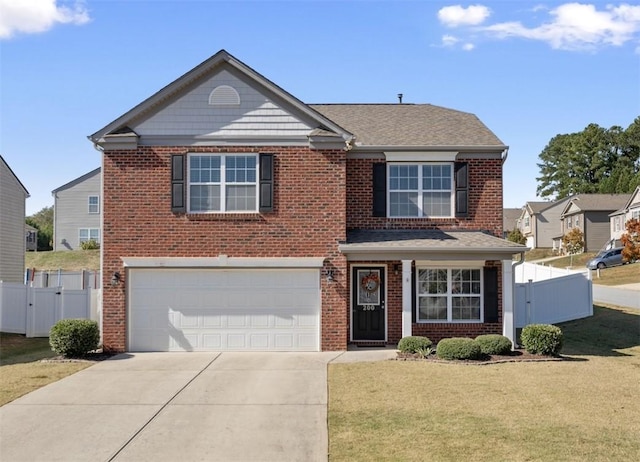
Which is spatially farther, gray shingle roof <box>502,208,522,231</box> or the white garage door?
gray shingle roof <box>502,208,522,231</box>

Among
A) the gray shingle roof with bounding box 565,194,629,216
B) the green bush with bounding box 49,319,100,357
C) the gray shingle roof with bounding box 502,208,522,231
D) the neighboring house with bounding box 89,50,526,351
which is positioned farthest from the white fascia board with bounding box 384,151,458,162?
the gray shingle roof with bounding box 502,208,522,231

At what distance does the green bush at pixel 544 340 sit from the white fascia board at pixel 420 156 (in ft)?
17.9

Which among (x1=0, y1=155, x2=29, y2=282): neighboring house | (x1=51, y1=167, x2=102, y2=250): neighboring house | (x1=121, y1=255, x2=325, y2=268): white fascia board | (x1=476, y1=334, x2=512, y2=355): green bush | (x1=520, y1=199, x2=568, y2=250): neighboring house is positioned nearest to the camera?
(x1=476, y1=334, x2=512, y2=355): green bush

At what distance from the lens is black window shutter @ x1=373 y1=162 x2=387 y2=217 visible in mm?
18375

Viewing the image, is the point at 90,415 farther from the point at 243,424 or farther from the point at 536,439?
the point at 536,439

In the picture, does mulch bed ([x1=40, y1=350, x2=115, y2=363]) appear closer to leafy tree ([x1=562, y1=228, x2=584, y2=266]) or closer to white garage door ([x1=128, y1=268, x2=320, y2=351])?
white garage door ([x1=128, y1=268, x2=320, y2=351])

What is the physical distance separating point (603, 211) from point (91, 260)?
4676cm

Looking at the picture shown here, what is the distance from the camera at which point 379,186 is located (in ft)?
60.3

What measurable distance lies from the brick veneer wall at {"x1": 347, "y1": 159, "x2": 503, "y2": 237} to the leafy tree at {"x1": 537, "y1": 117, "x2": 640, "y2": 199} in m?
69.7

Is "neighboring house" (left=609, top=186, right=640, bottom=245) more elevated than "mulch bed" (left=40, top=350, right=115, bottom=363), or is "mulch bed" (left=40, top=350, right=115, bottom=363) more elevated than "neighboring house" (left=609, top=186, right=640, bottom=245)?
"neighboring house" (left=609, top=186, right=640, bottom=245)

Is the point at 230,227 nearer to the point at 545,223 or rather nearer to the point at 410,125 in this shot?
the point at 410,125

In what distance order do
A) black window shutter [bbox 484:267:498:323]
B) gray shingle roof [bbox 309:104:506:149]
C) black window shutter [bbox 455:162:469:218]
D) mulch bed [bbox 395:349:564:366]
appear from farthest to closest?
gray shingle roof [bbox 309:104:506:149]
black window shutter [bbox 455:162:469:218]
black window shutter [bbox 484:267:498:323]
mulch bed [bbox 395:349:564:366]

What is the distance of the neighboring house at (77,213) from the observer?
48.2m

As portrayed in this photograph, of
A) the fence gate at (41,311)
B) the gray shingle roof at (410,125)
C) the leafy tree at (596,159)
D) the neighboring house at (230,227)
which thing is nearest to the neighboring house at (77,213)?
the fence gate at (41,311)
